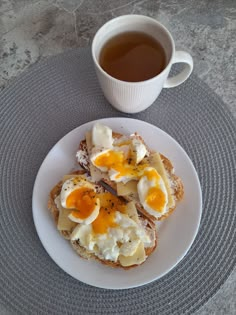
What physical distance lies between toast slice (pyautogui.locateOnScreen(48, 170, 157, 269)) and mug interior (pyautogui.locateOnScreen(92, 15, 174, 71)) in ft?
1.58

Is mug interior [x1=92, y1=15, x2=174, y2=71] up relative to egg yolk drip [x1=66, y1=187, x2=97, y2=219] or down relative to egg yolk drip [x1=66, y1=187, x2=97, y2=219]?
up

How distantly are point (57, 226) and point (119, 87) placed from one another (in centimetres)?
51

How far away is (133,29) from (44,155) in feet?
1.86

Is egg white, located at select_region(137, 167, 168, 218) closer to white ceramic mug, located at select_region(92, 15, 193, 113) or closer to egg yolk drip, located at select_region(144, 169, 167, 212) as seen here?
egg yolk drip, located at select_region(144, 169, 167, 212)

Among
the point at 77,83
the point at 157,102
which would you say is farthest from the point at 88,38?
the point at 157,102

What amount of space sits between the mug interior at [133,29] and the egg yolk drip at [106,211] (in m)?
0.47

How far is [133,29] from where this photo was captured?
144cm

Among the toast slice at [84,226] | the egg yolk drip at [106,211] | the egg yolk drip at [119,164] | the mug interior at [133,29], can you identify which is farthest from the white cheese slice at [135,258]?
the mug interior at [133,29]

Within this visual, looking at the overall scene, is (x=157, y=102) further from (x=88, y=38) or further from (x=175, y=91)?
(x=88, y=38)

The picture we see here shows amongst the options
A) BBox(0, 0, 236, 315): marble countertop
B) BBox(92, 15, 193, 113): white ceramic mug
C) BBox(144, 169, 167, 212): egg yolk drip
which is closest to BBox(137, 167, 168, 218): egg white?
BBox(144, 169, 167, 212): egg yolk drip

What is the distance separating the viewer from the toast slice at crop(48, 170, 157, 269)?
4.23 ft

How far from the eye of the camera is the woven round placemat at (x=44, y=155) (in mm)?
1338

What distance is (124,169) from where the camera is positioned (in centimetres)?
135

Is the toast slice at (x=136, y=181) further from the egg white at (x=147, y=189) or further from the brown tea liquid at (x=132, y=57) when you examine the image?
the brown tea liquid at (x=132, y=57)
